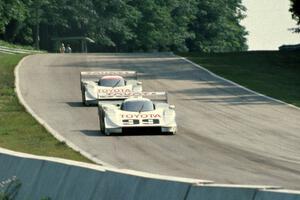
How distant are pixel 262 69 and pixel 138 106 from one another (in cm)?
2779

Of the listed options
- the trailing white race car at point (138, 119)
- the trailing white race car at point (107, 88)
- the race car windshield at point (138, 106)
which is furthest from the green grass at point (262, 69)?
the trailing white race car at point (138, 119)

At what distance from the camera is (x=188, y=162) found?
86.9 ft

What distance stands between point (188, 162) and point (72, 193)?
12840 millimetres

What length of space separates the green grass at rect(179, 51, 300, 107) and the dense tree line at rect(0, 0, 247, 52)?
50603 mm

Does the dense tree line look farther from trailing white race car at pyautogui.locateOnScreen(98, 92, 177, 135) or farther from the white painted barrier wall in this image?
the white painted barrier wall

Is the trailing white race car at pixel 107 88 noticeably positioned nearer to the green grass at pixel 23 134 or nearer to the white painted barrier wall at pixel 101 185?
the green grass at pixel 23 134

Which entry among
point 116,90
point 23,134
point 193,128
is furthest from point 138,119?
point 116,90

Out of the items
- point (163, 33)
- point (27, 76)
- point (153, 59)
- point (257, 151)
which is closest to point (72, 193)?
point (257, 151)

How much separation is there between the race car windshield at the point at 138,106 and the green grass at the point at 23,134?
2.54 metres

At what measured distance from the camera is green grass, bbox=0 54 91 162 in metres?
29.2

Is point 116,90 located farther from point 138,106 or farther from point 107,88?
point 138,106

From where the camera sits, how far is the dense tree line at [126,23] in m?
126

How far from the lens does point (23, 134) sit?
1331 inches

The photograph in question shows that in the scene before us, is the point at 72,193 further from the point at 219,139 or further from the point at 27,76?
the point at 27,76
